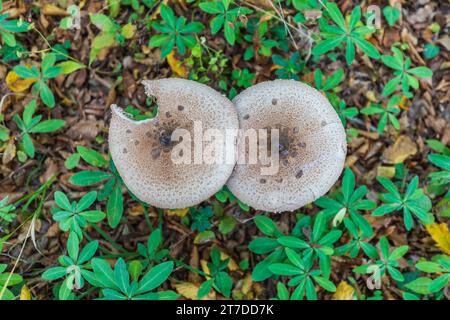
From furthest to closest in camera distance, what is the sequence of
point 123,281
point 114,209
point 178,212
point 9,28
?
point 178,212 → point 9,28 → point 114,209 → point 123,281

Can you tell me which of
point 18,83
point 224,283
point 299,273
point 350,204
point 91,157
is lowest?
point 224,283

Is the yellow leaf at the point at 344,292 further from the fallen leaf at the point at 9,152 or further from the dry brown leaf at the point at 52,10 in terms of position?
the dry brown leaf at the point at 52,10

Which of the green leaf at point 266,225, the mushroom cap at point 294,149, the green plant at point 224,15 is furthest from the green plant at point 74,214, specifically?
the green plant at point 224,15

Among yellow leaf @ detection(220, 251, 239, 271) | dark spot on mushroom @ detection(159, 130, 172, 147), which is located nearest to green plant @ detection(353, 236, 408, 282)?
yellow leaf @ detection(220, 251, 239, 271)

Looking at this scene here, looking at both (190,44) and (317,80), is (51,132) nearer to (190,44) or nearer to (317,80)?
(190,44)

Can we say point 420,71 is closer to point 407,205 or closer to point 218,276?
point 407,205

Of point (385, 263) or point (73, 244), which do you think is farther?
point (385, 263)

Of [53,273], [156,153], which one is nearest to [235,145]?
[156,153]

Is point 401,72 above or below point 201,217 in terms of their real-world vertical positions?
above
